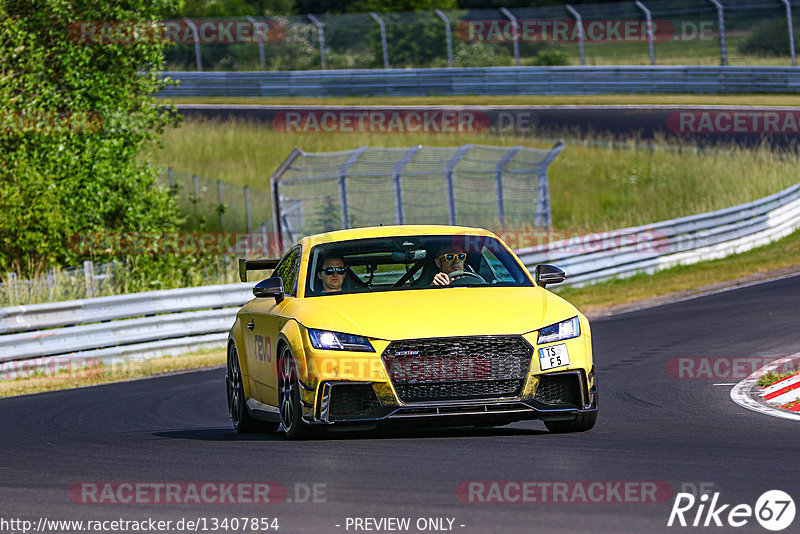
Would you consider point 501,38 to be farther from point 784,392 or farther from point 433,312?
point 433,312

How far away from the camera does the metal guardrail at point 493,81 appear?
41.2 m

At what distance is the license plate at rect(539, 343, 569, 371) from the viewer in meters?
8.71

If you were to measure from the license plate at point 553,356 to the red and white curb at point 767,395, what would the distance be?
215 cm

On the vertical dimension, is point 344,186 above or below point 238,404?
below

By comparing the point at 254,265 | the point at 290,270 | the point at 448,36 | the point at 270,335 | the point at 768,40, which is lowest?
the point at 768,40

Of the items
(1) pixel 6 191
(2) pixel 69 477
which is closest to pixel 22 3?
(1) pixel 6 191

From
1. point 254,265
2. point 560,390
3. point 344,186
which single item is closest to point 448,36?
point 344,186

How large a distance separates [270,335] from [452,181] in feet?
61.2

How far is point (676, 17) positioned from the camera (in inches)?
1674

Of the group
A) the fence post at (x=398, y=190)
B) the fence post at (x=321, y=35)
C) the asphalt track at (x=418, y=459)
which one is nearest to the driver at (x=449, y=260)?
the asphalt track at (x=418, y=459)

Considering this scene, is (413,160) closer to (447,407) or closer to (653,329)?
(653,329)

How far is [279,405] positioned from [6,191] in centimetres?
1522

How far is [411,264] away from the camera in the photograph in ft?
33.1

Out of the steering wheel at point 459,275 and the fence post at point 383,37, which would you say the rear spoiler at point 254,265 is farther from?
the fence post at point 383,37
